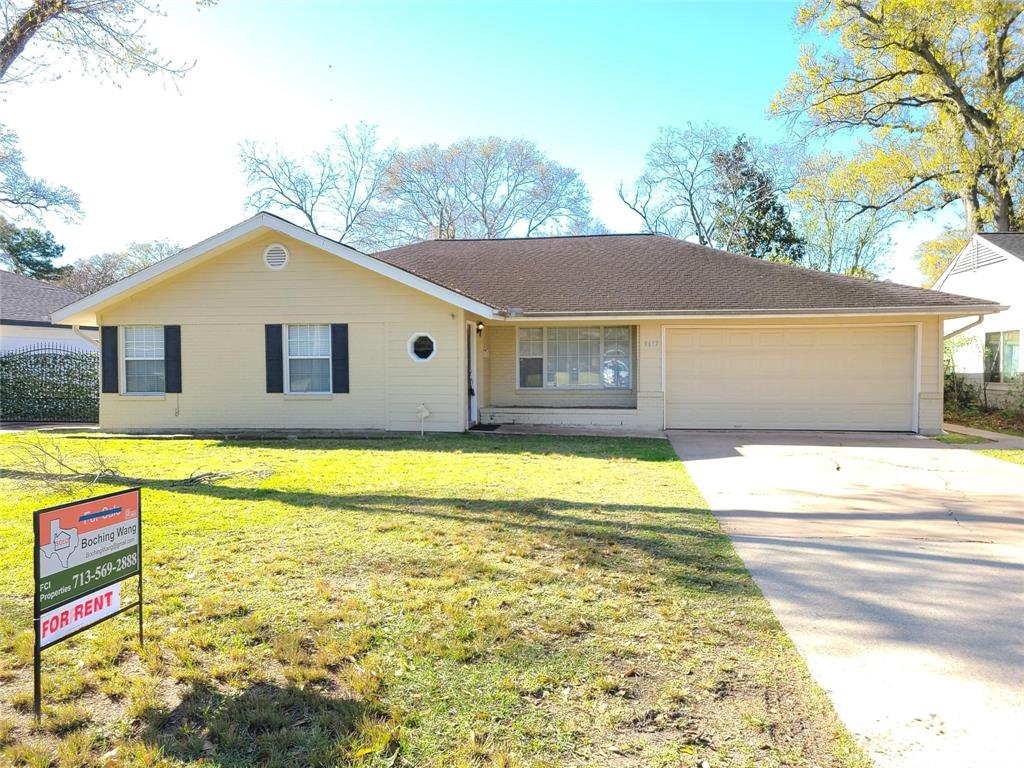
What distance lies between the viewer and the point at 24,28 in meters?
9.12

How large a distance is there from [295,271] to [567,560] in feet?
33.0

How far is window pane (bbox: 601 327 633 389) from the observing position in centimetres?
1463

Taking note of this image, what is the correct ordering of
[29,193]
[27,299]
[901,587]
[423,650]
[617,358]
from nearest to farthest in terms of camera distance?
[423,650], [901,587], [617,358], [27,299], [29,193]

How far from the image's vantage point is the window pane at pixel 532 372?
1488cm

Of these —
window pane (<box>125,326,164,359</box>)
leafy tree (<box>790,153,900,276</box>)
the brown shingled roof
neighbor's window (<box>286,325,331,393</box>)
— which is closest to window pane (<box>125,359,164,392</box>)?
window pane (<box>125,326,164,359</box>)

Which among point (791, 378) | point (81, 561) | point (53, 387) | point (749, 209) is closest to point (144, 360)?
point (53, 387)

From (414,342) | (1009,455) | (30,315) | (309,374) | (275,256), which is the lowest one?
(1009,455)

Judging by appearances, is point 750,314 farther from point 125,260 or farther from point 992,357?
point 125,260

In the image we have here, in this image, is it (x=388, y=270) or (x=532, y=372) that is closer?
(x=388, y=270)

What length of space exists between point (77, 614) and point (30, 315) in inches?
814

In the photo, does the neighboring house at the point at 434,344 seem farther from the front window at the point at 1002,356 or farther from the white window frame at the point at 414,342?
the front window at the point at 1002,356

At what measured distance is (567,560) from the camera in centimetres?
474

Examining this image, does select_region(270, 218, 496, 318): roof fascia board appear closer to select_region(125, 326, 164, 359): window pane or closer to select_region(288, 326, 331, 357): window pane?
select_region(288, 326, 331, 357): window pane

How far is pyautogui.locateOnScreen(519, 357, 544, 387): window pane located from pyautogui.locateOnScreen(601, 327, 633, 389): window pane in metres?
1.44
